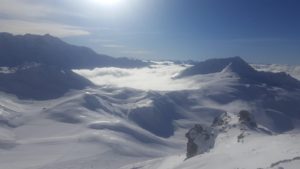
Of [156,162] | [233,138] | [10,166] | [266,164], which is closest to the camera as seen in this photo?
[266,164]

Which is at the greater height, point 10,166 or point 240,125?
point 240,125

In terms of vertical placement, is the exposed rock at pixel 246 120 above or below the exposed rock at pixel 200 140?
above

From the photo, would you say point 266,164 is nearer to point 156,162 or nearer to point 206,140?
point 206,140

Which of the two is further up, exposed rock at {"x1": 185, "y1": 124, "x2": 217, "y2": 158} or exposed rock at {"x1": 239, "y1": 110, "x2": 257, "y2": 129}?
exposed rock at {"x1": 239, "y1": 110, "x2": 257, "y2": 129}

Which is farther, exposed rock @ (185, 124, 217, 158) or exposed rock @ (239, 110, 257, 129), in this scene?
exposed rock @ (239, 110, 257, 129)

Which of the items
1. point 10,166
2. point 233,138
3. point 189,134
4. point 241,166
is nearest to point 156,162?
point 189,134

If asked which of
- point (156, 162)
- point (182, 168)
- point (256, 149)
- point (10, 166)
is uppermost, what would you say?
point (256, 149)

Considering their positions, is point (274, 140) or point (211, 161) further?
point (274, 140)

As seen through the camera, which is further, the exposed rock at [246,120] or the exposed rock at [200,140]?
the exposed rock at [246,120]

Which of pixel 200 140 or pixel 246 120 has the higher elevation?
pixel 246 120

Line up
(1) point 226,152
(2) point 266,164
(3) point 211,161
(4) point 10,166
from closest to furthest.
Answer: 1. (2) point 266,164
2. (3) point 211,161
3. (1) point 226,152
4. (4) point 10,166

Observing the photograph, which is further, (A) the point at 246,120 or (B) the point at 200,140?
(A) the point at 246,120
